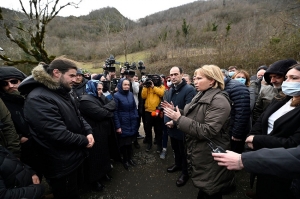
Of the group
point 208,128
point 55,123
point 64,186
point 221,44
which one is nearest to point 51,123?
point 55,123

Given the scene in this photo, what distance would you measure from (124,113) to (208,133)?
2018mm

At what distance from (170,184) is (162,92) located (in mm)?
1958

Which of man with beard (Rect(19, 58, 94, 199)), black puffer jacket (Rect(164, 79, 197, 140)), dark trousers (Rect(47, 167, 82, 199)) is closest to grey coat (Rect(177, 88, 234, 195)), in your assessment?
black puffer jacket (Rect(164, 79, 197, 140))

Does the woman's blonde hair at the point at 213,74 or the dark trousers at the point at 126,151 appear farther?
the dark trousers at the point at 126,151

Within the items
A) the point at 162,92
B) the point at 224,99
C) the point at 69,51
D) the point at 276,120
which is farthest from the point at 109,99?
the point at 69,51

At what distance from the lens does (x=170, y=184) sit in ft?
9.64

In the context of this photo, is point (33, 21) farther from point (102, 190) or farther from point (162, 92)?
point (102, 190)

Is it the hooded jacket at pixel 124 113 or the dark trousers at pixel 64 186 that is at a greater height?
the hooded jacket at pixel 124 113

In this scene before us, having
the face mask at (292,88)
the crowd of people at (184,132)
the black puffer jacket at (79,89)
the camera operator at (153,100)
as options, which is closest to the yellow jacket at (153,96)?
the camera operator at (153,100)

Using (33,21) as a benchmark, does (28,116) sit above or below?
below

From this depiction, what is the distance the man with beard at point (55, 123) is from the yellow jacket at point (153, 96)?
2.13 meters

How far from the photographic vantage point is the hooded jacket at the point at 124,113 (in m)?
3.38

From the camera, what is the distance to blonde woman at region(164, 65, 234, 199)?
1770 millimetres

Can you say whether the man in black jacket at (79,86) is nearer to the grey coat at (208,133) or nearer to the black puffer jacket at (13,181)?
the black puffer jacket at (13,181)
